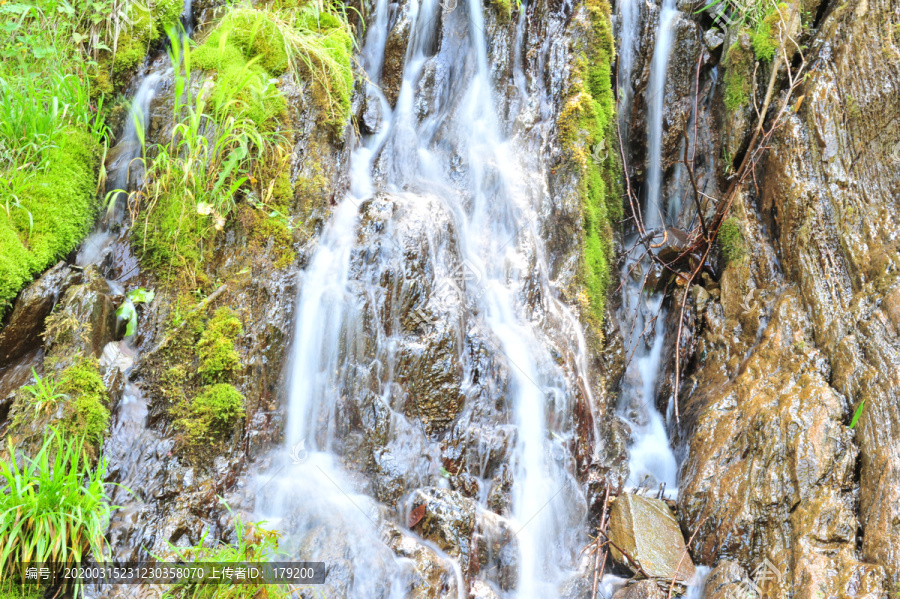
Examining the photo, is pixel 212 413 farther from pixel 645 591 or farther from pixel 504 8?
pixel 504 8

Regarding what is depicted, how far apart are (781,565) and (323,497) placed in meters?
2.83

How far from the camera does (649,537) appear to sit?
11.9 ft

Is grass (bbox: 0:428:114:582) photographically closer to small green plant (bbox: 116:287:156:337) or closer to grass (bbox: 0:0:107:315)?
small green plant (bbox: 116:287:156:337)

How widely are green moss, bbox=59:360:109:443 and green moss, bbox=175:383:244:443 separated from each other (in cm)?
43

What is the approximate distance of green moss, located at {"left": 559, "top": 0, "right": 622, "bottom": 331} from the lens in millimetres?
4750

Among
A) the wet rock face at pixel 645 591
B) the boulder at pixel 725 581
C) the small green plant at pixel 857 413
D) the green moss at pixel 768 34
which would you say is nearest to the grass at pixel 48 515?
the wet rock face at pixel 645 591

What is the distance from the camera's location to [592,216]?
4.81 metres

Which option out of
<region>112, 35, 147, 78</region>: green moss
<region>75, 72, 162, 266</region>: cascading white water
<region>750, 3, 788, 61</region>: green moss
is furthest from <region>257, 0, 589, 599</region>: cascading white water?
<region>750, 3, 788, 61</region>: green moss

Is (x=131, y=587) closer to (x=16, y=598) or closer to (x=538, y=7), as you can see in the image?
(x=16, y=598)

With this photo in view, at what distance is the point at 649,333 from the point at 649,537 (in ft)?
6.70

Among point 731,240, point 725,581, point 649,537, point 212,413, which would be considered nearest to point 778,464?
point 725,581

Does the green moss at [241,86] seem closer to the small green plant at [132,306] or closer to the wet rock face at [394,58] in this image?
the wet rock face at [394,58]

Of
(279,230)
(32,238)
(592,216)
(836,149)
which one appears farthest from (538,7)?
(32,238)

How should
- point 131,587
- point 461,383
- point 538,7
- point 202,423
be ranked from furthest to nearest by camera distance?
1. point 538,7
2. point 461,383
3. point 202,423
4. point 131,587
